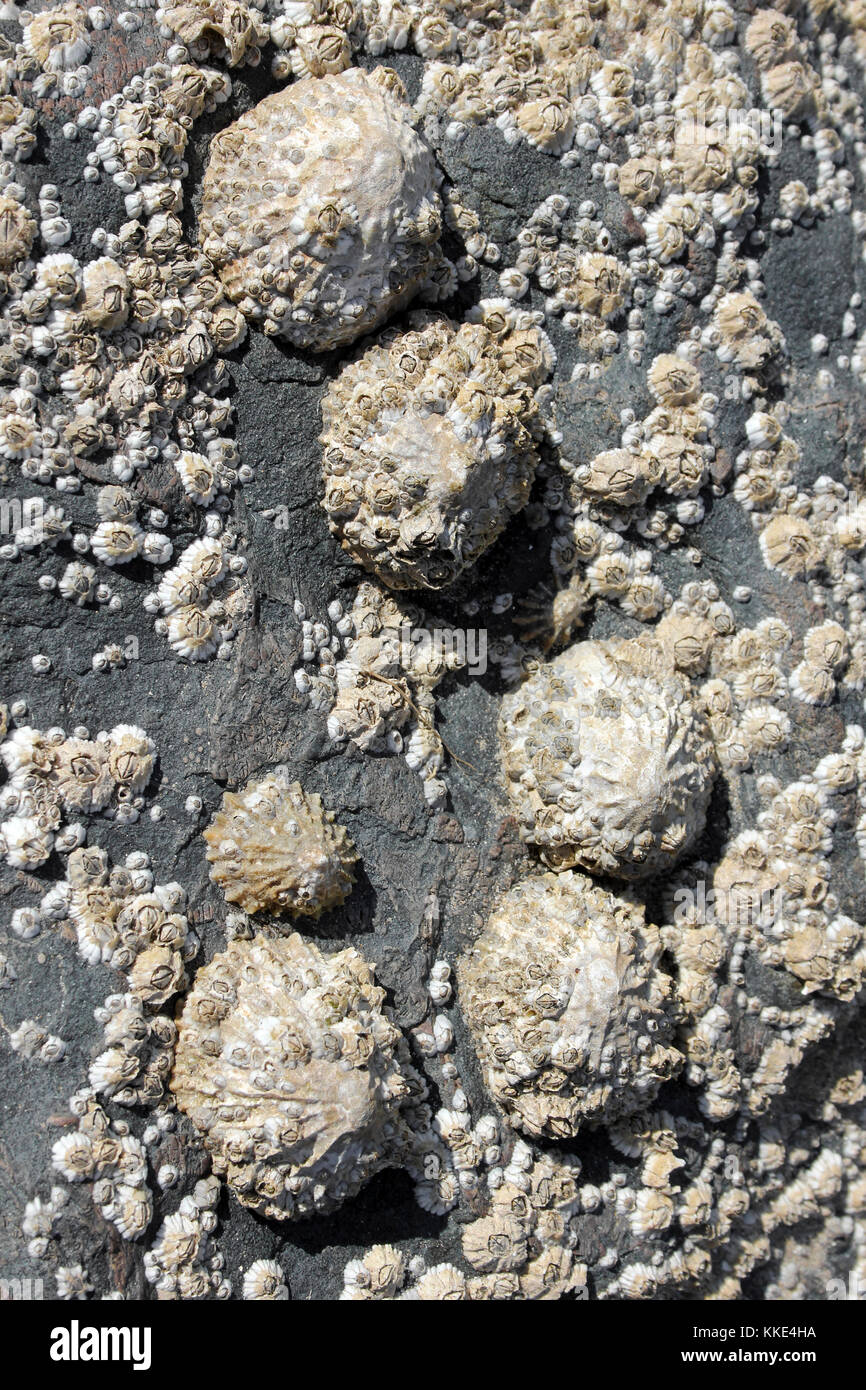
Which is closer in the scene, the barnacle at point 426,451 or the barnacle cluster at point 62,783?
the barnacle cluster at point 62,783

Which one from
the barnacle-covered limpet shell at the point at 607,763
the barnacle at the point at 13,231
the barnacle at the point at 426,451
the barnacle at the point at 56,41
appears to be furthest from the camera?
the barnacle-covered limpet shell at the point at 607,763

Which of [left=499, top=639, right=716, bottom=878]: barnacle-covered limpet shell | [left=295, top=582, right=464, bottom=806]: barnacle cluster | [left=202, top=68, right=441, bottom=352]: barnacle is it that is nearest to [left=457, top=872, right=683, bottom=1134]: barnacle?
[left=499, top=639, right=716, bottom=878]: barnacle-covered limpet shell

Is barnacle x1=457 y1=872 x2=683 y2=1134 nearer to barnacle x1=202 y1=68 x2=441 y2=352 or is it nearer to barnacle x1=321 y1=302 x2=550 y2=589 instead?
barnacle x1=321 y1=302 x2=550 y2=589

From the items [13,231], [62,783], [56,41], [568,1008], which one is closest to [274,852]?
[62,783]

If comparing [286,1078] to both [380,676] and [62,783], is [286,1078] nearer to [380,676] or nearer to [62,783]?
[62,783]

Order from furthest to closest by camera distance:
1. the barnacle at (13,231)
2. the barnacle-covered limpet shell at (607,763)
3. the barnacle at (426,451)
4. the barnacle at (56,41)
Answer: the barnacle-covered limpet shell at (607,763)
the barnacle at (426,451)
the barnacle at (56,41)
the barnacle at (13,231)

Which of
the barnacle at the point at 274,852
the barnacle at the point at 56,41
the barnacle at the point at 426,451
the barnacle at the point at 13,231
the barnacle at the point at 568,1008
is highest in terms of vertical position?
the barnacle at the point at 56,41

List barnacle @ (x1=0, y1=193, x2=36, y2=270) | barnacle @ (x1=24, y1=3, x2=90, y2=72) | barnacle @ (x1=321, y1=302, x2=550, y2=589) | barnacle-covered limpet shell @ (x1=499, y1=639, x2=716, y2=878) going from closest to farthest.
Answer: barnacle @ (x1=0, y1=193, x2=36, y2=270) → barnacle @ (x1=24, y1=3, x2=90, y2=72) → barnacle @ (x1=321, y1=302, x2=550, y2=589) → barnacle-covered limpet shell @ (x1=499, y1=639, x2=716, y2=878)

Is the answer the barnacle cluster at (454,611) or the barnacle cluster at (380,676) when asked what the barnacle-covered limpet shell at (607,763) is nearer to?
the barnacle cluster at (454,611)

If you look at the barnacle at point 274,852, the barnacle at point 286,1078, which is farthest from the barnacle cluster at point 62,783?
the barnacle at point 286,1078
